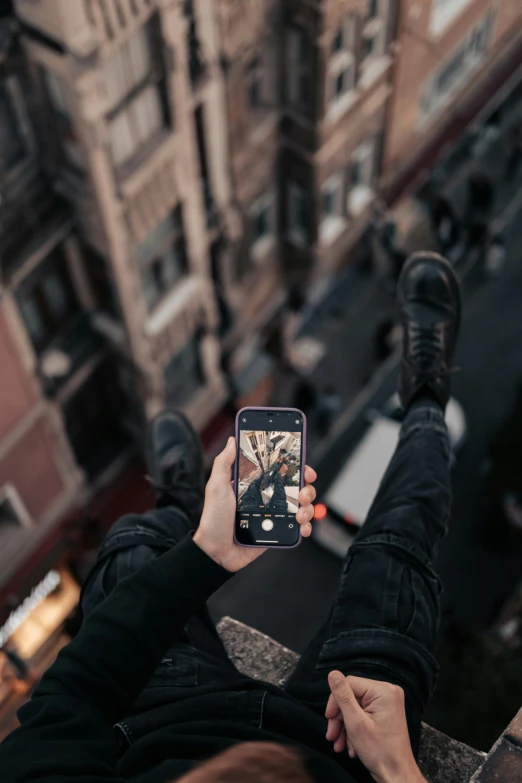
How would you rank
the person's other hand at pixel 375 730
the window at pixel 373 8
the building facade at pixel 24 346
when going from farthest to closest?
the window at pixel 373 8
the building facade at pixel 24 346
the person's other hand at pixel 375 730

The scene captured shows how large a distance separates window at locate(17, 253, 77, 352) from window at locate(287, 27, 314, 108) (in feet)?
15.9

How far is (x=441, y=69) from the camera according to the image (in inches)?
687

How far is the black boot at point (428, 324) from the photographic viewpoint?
7.26 meters

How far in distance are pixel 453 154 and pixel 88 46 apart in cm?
1267

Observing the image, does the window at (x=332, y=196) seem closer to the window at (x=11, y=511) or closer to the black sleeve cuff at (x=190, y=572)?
the window at (x=11, y=511)

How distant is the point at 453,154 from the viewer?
19.5m

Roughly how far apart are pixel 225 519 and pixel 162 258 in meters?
8.86

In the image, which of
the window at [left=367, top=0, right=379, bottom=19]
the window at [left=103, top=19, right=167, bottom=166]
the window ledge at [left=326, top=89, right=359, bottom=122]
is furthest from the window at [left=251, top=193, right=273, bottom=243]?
the window at [left=103, top=19, right=167, bottom=166]

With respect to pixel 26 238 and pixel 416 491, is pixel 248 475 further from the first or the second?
pixel 26 238

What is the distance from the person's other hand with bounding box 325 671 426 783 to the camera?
12.2 feet

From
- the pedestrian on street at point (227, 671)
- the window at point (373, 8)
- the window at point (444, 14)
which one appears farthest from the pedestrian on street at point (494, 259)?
the pedestrian on street at point (227, 671)

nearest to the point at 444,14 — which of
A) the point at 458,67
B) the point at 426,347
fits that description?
the point at 458,67

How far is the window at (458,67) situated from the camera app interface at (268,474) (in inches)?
565

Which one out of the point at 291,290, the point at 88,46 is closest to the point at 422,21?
the point at 291,290
